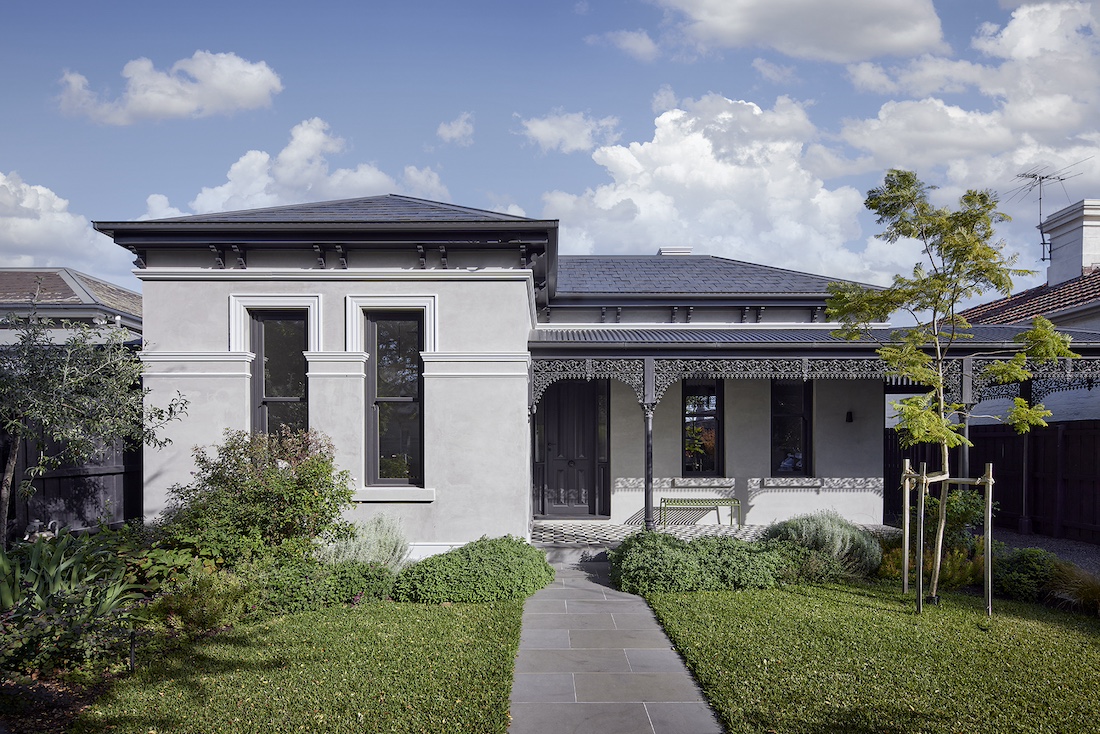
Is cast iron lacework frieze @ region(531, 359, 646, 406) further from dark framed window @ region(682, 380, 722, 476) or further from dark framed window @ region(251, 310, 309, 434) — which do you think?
dark framed window @ region(251, 310, 309, 434)

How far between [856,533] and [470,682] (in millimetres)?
5668

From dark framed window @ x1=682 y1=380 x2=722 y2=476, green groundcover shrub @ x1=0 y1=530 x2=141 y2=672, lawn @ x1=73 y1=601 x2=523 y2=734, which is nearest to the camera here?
lawn @ x1=73 y1=601 x2=523 y2=734

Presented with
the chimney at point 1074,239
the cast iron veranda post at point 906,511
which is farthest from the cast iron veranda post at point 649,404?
the chimney at point 1074,239

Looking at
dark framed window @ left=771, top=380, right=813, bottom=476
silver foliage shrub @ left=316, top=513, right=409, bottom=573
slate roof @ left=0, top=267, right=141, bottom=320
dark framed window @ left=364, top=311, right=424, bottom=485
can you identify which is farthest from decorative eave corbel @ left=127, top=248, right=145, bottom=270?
dark framed window @ left=771, top=380, right=813, bottom=476

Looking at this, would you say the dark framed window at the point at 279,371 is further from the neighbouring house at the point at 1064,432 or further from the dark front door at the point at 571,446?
the neighbouring house at the point at 1064,432

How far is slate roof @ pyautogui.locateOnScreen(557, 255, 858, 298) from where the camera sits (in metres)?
13.1

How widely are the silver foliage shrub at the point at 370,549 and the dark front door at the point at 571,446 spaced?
13.4ft

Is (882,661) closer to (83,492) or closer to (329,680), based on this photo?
(329,680)

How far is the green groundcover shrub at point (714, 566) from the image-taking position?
25.9 ft

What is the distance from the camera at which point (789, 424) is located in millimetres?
12086

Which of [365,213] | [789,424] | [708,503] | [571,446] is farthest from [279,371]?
[789,424]

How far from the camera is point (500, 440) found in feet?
28.9

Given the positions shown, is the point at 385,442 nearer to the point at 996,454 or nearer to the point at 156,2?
the point at 156,2

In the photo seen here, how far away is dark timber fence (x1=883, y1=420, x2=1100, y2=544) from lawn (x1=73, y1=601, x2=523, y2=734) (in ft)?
27.5
